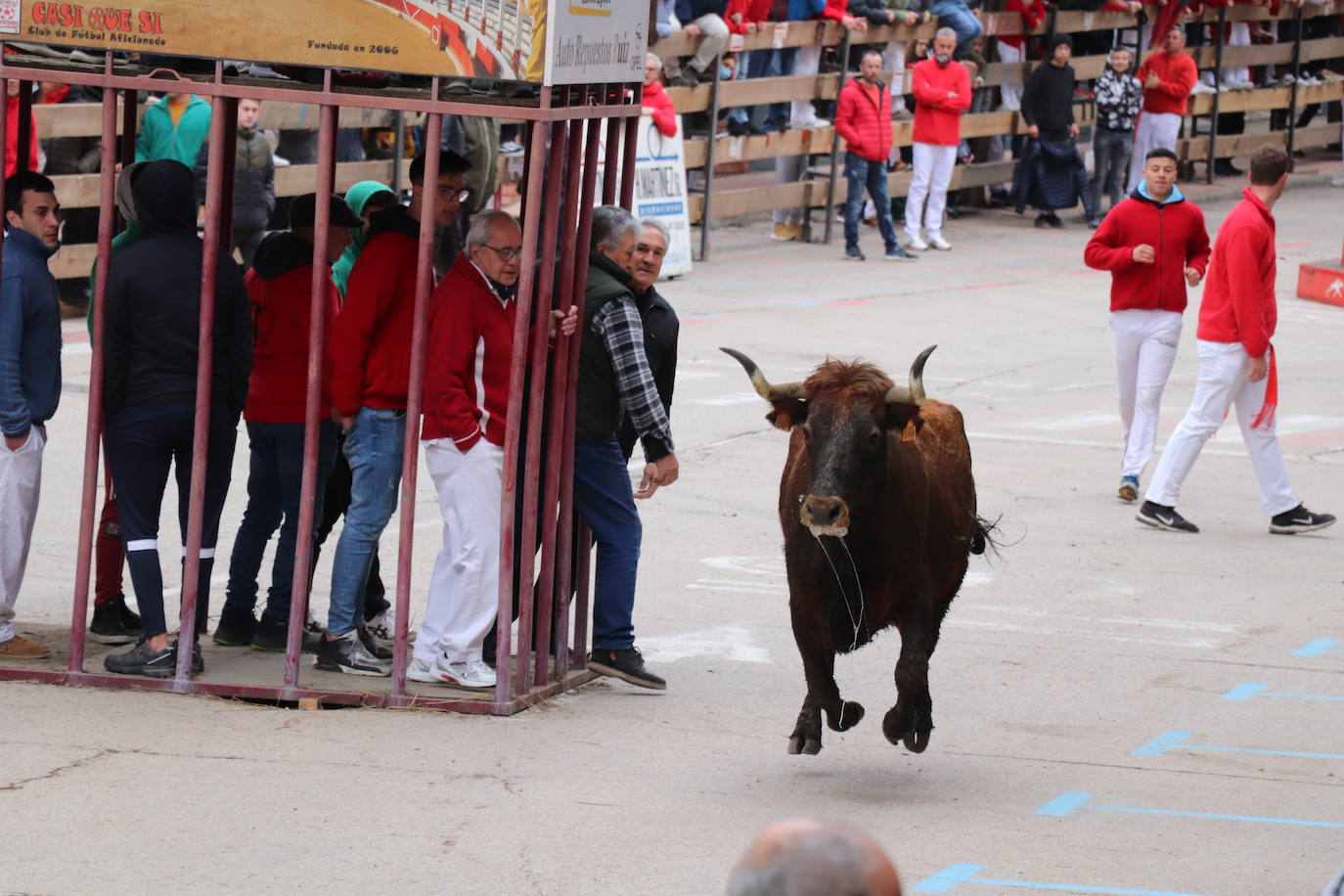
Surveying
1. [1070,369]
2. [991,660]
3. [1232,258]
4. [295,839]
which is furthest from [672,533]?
[1070,369]

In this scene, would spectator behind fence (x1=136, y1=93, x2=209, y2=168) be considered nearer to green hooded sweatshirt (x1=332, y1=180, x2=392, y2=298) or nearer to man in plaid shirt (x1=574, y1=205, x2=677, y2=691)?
green hooded sweatshirt (x1=332, y1=180, x2=392, y2=298)

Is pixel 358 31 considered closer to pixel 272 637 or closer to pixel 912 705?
pixel 272 637

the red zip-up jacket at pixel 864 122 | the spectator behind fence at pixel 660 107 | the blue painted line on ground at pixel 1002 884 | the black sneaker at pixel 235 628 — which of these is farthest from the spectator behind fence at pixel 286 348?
the red zip-up jacket at pixel 864 122

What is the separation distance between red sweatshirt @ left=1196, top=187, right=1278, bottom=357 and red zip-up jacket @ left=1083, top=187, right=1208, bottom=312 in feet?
1.89

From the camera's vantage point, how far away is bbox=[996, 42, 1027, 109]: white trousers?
91.0 ft

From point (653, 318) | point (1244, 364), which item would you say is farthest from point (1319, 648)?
point (653, 318)

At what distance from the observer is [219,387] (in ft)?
26.7

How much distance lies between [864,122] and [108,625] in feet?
50.1

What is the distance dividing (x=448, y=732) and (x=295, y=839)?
134 centimetres

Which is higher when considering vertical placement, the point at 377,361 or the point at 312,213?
the point at 312,213

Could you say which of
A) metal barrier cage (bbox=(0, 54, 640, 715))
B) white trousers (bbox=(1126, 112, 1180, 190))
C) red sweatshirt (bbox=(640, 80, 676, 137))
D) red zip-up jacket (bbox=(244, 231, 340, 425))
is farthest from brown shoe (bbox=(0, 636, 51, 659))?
white trousers (bbox=(1126, 112, 1180, 190))

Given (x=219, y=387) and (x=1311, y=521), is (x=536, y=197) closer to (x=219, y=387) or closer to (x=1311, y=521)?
(x=219, y=387)

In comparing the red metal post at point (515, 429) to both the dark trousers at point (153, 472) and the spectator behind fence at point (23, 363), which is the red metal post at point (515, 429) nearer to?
the dark trousers at point (153, 472)

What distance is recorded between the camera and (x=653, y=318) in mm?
8531
